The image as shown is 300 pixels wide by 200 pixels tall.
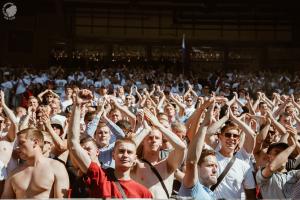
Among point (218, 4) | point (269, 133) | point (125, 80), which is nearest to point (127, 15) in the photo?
point (218, 4)

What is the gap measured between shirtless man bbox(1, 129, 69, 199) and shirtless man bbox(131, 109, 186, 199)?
2.44ft

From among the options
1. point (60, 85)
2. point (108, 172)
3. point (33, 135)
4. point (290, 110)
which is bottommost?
point (108, 172)

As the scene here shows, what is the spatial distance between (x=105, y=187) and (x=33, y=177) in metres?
0.66

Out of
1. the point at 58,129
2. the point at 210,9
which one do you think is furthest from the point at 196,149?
the point at 210,9

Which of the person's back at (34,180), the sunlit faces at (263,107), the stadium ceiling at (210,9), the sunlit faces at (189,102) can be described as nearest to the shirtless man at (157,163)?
the person's back at (34,180)

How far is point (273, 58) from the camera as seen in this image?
100 ft

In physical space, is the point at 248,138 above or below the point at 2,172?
above

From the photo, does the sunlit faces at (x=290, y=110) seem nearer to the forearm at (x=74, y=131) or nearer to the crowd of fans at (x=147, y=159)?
the crowd of fans at (x=147, y=159)

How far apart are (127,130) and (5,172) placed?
167 cm

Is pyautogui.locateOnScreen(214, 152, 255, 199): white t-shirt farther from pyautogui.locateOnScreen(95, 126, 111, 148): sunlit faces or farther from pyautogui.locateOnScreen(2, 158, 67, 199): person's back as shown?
pyautogui.locateOnScreen(2, 158, 67, 199): person's back

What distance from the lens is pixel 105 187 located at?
423 cm

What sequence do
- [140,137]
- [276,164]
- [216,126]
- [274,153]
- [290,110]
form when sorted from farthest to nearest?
1. [290,110]
2. [216,126]
3. [140,137]
4. [274,153]
5. [276,164]

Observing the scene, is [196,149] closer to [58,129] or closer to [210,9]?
[58,129]

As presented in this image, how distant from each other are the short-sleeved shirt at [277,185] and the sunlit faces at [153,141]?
3.31 feet
